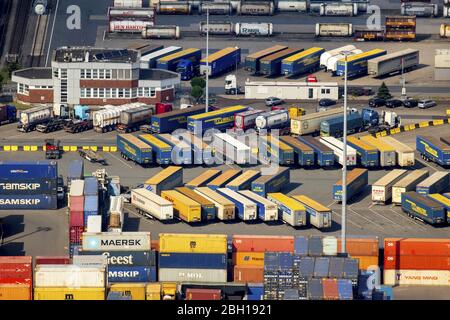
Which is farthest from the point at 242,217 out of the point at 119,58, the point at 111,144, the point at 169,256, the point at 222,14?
the point at 222,14

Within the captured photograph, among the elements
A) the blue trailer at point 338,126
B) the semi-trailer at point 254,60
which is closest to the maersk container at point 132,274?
the blue trailer at point 338,126

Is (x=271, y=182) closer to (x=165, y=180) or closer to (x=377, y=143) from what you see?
(x=165, y=180)

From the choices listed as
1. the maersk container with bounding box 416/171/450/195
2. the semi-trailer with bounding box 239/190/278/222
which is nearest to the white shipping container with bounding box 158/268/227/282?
the semi-trailer with bounding box 239/190/278/222

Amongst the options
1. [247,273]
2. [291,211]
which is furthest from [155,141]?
→ [247,273]

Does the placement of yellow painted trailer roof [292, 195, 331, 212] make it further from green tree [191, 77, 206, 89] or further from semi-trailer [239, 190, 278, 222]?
green tree [191, 77, 206, 89]

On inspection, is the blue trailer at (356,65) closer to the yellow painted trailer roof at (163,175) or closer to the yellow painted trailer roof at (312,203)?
the yellow painted trailer roof at (163,175)
